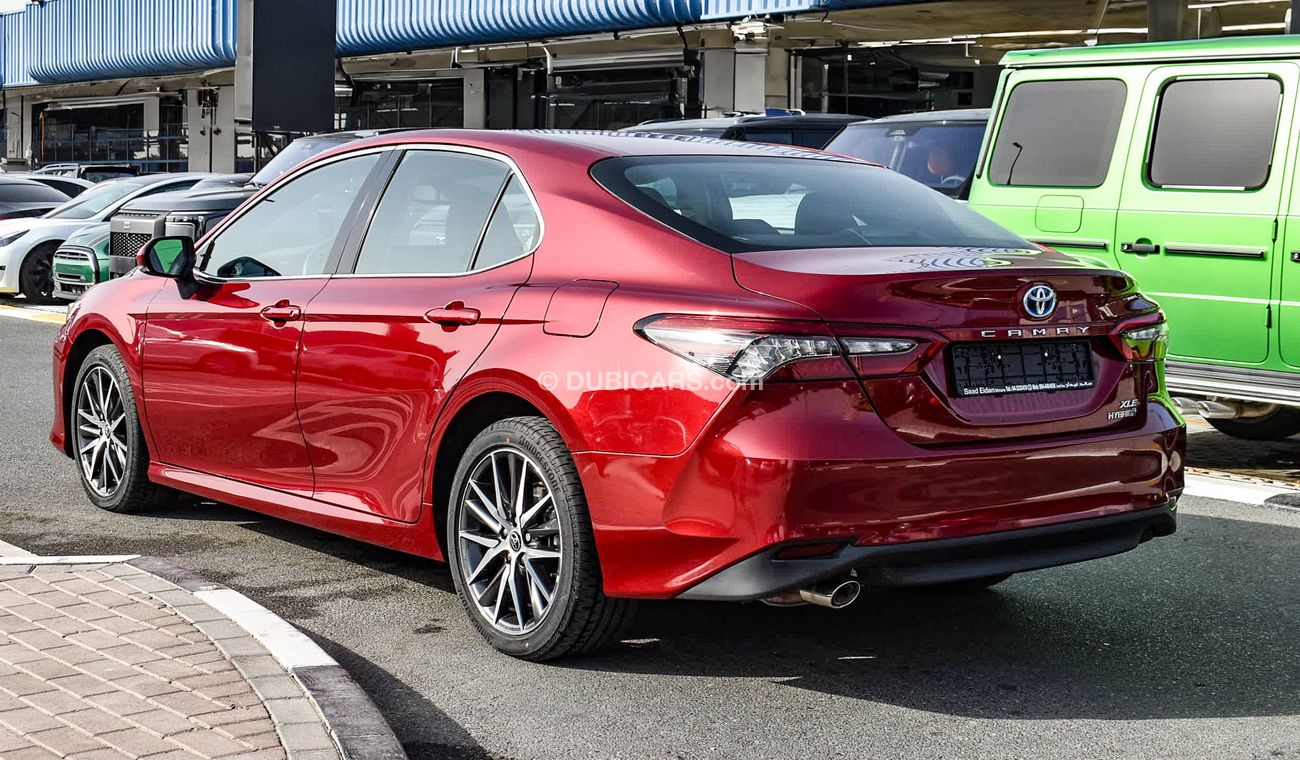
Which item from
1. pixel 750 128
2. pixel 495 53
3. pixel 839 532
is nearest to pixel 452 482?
pixel 839 532

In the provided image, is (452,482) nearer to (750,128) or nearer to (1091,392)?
(1091,392)

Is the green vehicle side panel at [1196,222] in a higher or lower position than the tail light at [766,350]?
higher

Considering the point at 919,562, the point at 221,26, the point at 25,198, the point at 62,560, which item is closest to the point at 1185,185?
the point at 919,562

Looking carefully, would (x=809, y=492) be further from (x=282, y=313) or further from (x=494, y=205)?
(x=282, y=313)

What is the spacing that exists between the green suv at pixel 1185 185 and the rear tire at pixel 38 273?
1358cm

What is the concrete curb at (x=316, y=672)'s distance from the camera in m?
3.96

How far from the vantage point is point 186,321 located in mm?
6297

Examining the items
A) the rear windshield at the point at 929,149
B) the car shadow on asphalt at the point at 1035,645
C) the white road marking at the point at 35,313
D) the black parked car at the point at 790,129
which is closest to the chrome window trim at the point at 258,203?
the car shadow on asphalt at the point at 1035,645

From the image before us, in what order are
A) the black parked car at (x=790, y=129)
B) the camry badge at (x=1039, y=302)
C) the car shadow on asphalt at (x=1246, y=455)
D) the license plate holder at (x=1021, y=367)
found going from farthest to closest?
the black parked car at (x=790, y=129), the car shadow on asphalt at (x=1246, y=455), the camry badge at (x=1039, y=302), the license plate holder at (x=1021, y=367)

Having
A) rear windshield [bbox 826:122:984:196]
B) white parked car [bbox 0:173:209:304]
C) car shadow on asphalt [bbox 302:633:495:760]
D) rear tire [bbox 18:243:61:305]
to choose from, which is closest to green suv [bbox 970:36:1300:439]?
rear windshield [bbox 826:122:984:196]

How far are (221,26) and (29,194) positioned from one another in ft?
41.6

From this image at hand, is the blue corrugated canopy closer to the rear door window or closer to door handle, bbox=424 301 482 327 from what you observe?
the rear door window

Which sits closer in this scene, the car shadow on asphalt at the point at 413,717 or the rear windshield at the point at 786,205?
the car shadow on asphalt at the point at 413,717

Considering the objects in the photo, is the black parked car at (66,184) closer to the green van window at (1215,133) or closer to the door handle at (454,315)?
the green van window at (1215,133)
